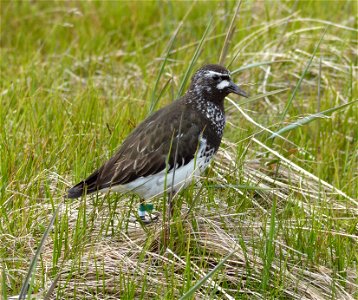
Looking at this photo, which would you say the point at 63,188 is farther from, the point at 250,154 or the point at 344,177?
the point at 344,177

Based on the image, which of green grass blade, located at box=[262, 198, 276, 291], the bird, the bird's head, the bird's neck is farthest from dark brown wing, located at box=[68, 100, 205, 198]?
green grass blade, located at box=[262, 198, 276, 291]

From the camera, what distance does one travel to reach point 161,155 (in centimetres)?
552

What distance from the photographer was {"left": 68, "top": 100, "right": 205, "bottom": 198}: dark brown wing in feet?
17.9

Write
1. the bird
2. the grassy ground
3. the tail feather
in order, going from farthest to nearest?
1. the bird
2. the tail feather
3. the grassy ground

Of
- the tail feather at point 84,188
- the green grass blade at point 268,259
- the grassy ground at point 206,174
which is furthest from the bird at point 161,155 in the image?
the green grass blade at point 268,259

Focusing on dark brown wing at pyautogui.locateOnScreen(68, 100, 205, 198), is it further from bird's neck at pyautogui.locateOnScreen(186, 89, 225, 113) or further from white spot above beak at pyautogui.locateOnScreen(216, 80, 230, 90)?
white spot above beak at pyautogui.locateOnScreen(216, 80, 230, 90)

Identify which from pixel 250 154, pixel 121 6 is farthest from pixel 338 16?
pixel 250 154

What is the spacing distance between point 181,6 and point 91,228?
5.66 metres

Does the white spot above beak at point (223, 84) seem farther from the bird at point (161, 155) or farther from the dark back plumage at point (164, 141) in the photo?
the bird at point (161, 155)

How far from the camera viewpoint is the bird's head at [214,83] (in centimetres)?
589

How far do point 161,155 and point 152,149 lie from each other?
8cm

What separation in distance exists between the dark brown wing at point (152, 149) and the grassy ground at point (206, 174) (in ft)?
0.56

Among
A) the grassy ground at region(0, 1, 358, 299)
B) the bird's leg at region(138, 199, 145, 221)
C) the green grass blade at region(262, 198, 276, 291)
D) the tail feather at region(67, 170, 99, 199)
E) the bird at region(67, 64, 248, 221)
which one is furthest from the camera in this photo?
the bird's leg at region(138, 199, 145, 221)

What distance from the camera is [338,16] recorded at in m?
9.85
